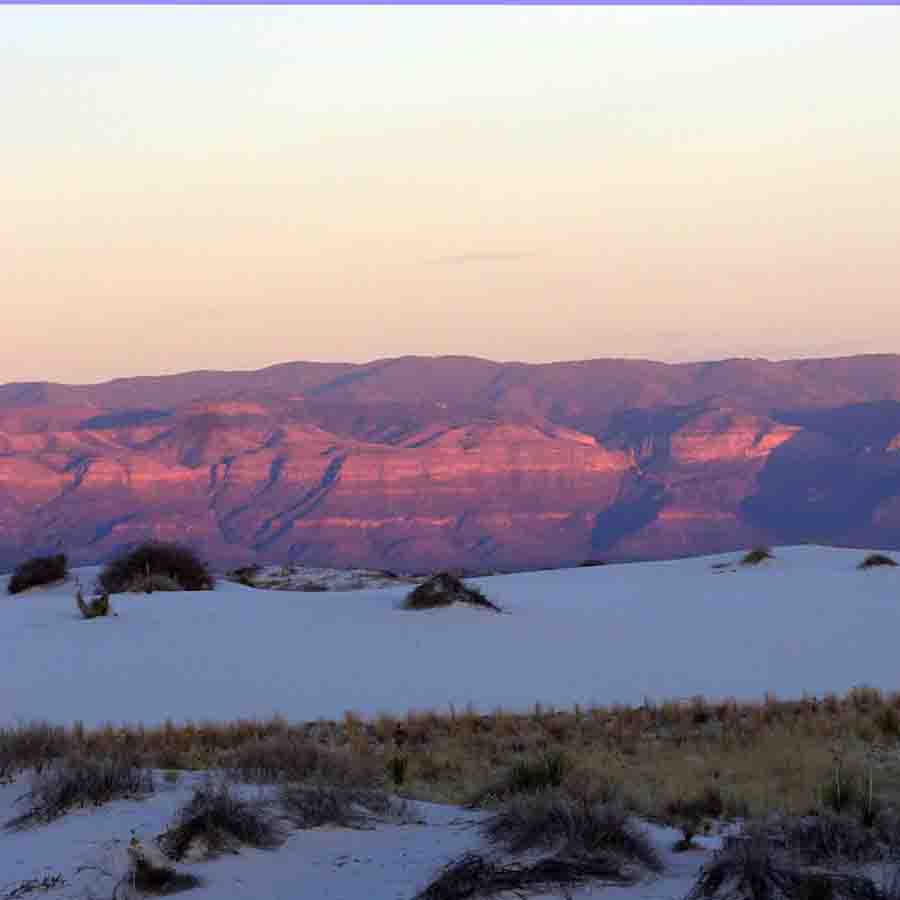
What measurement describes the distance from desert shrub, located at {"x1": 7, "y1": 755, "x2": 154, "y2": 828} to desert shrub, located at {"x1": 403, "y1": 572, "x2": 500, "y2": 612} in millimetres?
13852

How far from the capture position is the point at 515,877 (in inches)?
283

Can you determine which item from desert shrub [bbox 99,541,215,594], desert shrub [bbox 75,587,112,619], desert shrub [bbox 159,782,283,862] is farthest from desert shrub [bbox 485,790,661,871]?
desert shrub [bbox 99,541,215,594]

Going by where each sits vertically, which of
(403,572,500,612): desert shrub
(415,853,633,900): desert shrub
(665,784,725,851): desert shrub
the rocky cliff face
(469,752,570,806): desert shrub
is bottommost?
the rocky cliff face

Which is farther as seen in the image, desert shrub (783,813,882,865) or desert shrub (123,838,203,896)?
desert shrub (783,813,882,865)

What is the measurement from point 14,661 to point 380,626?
533 cm

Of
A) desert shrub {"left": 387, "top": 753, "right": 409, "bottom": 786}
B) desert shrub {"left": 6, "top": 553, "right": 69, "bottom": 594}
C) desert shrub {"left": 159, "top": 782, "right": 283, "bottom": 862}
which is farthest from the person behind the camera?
desert shrub {"left": 6, "top": 553, "right": 69, "bottom": 594}

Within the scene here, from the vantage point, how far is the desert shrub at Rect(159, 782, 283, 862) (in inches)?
318

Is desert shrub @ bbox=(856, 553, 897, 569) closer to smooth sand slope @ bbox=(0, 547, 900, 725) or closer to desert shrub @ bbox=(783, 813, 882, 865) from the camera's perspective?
smooth sand slope @ bbox=(0, 547, 900, 725)

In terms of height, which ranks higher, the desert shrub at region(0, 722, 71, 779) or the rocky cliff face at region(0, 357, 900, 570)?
the desert shrub at region(0, 722, 71, 779)

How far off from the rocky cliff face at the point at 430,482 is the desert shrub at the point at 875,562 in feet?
253

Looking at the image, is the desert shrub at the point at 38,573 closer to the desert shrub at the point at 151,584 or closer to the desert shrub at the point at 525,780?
the desert shrub at the point at 151,584

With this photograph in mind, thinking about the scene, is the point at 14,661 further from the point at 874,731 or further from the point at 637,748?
the point at 874,731

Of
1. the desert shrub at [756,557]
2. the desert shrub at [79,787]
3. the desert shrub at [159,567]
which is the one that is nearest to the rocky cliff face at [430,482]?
the desert shrub at [756,557]

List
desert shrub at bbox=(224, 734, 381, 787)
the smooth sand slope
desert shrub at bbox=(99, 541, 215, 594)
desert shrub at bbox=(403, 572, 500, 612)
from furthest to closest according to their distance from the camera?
desert shrub at bbox=(99, 541, 215, 594)
desert shrub at bbox=(403, 572, 500, 612)
the smooth sand slope
desert shrub at bbox=(224, 734, 381, 787)
